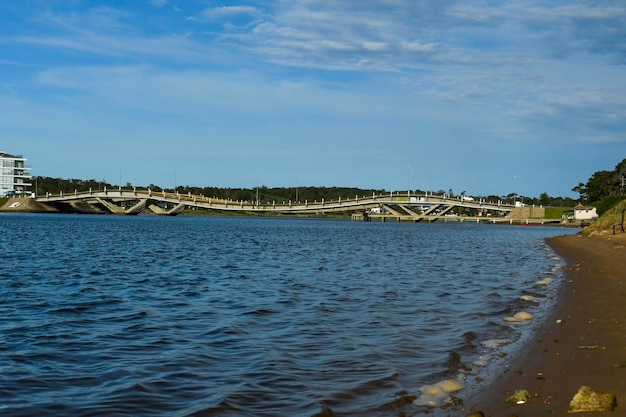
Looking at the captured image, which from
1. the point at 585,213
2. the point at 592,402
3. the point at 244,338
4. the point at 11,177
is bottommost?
the point at 244,338

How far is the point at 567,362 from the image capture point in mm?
9805

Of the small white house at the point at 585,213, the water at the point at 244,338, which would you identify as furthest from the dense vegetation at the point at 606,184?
the water at the point at 244,338

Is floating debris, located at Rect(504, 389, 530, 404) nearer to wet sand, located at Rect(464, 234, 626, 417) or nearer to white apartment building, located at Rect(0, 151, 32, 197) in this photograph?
wet sand, located at Rect(464, 234, 626, 417)

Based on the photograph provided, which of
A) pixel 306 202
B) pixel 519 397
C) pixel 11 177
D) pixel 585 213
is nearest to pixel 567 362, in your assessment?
pixel 519 397

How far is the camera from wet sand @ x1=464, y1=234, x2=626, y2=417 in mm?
7754

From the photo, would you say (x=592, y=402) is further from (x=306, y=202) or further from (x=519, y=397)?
(x=306, y=202)

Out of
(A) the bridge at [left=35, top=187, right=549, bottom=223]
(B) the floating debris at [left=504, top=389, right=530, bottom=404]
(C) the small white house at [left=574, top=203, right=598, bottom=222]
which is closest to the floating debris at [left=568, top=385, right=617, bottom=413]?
(B) the floating debris at [left=504, top=389, right=530, bottom=404]

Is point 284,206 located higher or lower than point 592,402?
higher

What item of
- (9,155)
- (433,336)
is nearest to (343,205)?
(9,155)

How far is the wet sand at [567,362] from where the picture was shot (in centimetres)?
775

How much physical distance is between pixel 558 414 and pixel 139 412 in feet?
16.1

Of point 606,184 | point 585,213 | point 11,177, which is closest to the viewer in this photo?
point 585,213

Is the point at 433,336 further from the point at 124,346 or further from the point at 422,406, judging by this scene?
the point at 124,346

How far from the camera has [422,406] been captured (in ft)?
27.4
